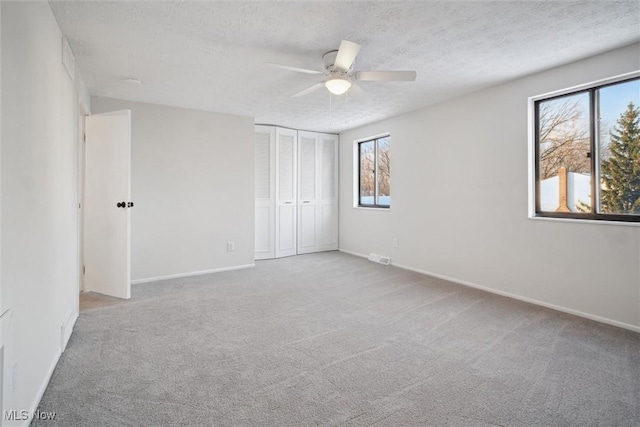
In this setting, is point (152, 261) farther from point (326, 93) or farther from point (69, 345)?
point (326, 93)

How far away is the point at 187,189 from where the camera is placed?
179 inches

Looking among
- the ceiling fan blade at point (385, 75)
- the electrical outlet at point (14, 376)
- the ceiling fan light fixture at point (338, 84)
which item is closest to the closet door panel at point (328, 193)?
the ceiling fan light fixture at point (338, 84)

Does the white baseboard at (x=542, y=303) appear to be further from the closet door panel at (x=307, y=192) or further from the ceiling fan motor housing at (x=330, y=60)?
the ceiling fan motor housing at (x=330, y=60)

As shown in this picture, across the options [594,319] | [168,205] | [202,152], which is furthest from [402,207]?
[168,205]

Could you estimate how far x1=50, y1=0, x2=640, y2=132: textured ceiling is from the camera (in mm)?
2156

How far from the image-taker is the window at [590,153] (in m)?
2.80

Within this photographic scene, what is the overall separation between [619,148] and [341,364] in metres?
3.02

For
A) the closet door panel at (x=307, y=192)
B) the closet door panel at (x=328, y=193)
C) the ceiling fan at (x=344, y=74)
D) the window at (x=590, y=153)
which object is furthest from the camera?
the closet door panel at (x=328, y=193)

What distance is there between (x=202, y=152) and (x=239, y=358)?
322cm

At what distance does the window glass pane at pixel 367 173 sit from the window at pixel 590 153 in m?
2.77

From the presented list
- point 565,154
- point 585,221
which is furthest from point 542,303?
point 565,154

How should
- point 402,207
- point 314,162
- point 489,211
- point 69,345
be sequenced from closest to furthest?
point 69,345 → point 489,211 → point 402,207 → point 314,162

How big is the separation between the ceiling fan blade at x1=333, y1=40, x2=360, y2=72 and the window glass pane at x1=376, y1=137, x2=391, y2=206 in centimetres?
302

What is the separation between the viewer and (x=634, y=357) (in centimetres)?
226
